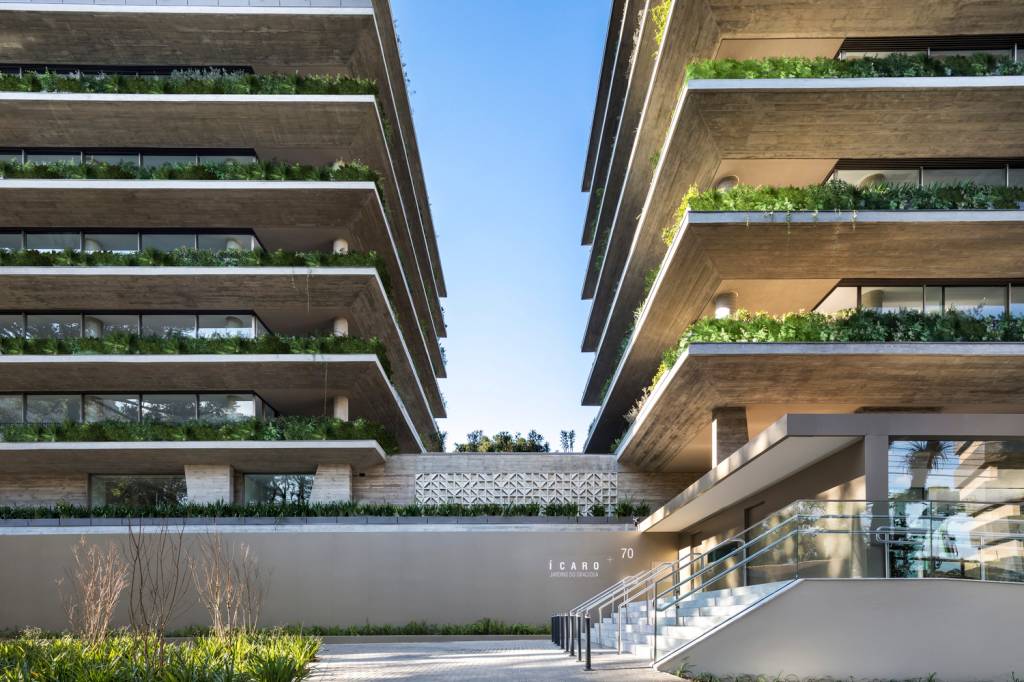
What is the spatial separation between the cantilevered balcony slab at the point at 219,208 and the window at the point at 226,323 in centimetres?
272

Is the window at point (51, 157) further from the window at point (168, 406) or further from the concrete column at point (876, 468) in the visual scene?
the concrete column at point (876, 468)

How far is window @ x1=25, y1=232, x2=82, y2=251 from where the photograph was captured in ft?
97.1

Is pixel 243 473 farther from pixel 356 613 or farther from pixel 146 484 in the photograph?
pixel 356 613

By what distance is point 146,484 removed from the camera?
97.8 feet

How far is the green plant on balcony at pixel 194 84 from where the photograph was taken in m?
26.8

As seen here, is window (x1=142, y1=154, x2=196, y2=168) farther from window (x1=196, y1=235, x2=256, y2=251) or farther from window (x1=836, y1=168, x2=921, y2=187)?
window (x1=836, y1=168, x2=921, y2=187)

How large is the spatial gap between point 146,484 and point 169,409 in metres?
2.71

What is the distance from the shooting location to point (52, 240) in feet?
97.6

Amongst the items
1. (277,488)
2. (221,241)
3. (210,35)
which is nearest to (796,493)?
(277,488)

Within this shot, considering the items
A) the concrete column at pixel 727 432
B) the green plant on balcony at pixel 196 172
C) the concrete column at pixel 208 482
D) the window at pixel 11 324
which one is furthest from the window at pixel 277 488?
the concrete column at pixel 727 432

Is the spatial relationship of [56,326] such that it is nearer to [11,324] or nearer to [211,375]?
[11,324]

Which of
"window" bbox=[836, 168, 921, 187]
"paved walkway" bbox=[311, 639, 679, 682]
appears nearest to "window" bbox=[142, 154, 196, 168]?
"paved walkway" bbox=[311, 639, 679, 682]

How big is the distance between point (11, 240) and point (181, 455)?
9.63 meters

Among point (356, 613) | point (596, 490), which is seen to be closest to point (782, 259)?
point (596, 490)
